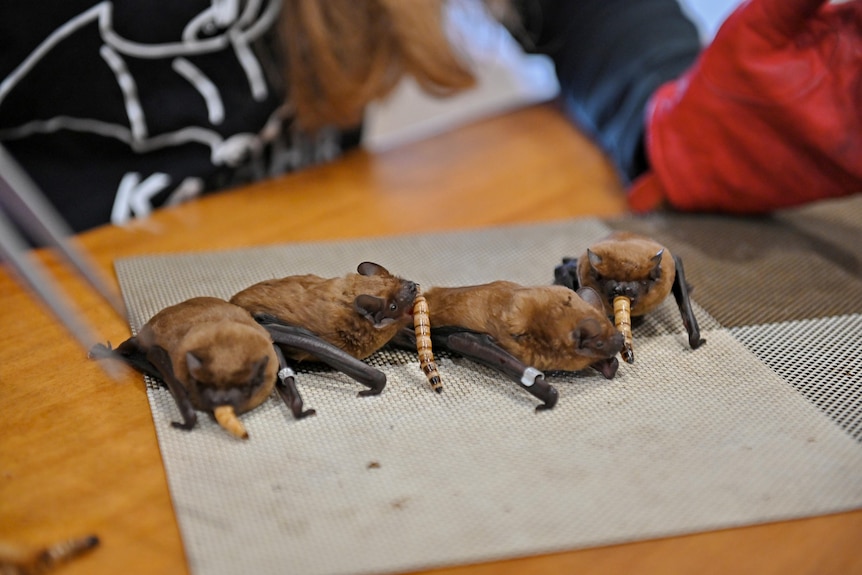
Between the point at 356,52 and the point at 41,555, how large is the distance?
1.33m

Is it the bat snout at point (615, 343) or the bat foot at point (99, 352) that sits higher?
the bat foot at point (99, 352)

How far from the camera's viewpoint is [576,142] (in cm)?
225

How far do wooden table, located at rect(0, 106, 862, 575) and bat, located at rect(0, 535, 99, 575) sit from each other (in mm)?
16

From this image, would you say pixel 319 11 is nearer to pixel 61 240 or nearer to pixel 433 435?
pixel 61 240

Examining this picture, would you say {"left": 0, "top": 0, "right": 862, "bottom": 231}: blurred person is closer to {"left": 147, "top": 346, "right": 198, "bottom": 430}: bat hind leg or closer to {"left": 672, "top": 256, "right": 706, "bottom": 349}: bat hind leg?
{"left": 672, "top": 256, "right": 706, "bottom": 349}: bat hind leg

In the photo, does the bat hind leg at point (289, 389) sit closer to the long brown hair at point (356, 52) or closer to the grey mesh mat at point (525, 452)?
the grey mesh mat at point (525, 452)

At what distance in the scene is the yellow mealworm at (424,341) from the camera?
3.73 ft

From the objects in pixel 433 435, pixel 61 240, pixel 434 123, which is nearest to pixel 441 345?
pixel 433 435

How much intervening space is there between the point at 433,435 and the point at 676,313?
1.75 ft

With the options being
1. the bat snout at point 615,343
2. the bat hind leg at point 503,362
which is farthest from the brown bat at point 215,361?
the bat snout at point 615,343

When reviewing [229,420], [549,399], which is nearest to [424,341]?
[549,399]

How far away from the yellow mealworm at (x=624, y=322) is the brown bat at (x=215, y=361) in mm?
469

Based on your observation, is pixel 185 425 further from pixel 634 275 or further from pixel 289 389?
pixel 634 275

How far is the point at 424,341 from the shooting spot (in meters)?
1.16
